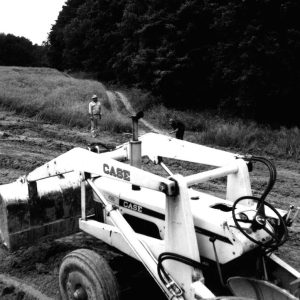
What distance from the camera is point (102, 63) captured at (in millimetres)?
57594

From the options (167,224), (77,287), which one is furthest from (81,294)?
(167,224)

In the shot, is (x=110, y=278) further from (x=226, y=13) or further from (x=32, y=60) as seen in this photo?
(x=32, y=60)

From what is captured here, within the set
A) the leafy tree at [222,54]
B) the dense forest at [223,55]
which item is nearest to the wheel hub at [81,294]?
the leafy tree at [222,54]

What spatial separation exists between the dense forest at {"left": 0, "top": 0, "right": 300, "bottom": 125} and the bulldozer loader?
57.7ft

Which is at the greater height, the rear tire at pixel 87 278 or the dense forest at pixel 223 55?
the dense forest at pixel 223 55

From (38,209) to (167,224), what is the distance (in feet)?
7.43

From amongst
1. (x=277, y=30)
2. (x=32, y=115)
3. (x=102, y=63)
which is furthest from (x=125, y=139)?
(x=102, y=63)

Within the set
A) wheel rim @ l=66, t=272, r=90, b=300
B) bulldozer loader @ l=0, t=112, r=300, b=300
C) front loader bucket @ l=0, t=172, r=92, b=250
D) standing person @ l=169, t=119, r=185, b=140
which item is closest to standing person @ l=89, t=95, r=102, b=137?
standing person @ l=169, t=119, r=185, b=140

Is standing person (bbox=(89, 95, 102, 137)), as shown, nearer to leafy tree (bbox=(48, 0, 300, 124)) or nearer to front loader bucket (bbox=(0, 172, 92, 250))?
leafy tree (bbox=(48, 0, 300, 124))

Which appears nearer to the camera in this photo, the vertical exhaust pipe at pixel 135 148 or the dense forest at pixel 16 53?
the vertical exhaust pipe at pixel 135 148

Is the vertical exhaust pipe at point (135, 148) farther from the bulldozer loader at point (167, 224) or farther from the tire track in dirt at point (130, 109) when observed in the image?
the tire track in dirt at point (130, 109)

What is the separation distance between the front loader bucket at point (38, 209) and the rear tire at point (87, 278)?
117 centimetres

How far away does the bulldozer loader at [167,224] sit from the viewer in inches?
148

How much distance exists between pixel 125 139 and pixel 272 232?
12847 mm
